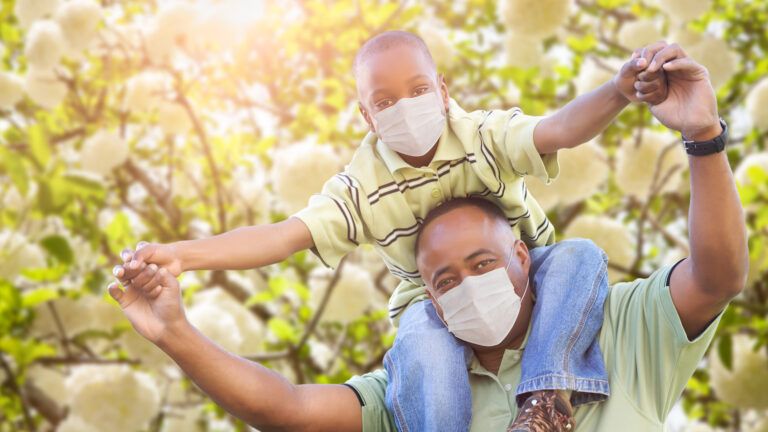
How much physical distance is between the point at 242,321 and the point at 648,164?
1474 millimetres

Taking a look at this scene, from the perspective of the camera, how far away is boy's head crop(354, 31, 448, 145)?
173 cm

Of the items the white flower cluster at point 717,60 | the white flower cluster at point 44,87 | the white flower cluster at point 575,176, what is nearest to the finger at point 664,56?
the white flower cluster at point 575,176

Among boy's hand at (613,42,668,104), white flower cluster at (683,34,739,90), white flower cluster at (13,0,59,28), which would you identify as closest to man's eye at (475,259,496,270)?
boy's hand at (613,42,668,104)

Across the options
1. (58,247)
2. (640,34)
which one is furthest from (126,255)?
(640,34)

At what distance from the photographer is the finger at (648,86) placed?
145 cm

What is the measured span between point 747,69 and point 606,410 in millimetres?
2863

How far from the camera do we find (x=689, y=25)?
381 centimetres

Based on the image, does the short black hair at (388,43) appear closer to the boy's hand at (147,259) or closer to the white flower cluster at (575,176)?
the boy's hand at (147,259)

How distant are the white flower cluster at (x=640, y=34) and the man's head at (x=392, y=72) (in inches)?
81.2

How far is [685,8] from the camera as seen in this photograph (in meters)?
3.32

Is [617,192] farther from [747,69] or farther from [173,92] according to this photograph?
[173,92]

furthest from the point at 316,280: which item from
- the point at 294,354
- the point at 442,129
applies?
the point at 442,129

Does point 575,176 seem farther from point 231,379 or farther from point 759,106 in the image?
point 231,379

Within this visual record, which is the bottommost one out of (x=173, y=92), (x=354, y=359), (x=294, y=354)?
(x=354, y=359)
